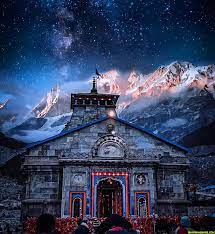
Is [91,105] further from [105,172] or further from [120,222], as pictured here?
[120,222]

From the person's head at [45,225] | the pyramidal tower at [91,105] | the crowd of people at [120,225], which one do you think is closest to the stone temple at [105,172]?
the crowd of people at [120,225]

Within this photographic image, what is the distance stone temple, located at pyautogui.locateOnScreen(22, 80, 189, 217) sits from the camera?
20125mm

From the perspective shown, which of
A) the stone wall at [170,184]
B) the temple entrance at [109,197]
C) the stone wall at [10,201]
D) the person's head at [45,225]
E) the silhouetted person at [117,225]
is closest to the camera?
the silhouetted person at [117,225]

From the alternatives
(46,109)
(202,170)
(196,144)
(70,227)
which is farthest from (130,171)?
(46,109)

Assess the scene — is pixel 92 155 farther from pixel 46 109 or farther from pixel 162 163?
pixel 46 109

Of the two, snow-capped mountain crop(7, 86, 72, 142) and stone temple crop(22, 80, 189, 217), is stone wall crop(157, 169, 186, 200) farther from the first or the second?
snow-capped mountain crop(7, 86, 72, 142)

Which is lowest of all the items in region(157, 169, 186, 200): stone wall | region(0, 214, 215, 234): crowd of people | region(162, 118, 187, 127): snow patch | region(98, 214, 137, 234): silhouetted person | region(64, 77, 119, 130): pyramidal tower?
region(0, 214, 215, 234): crowd of people

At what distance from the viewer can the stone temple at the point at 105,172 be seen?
20.1 m

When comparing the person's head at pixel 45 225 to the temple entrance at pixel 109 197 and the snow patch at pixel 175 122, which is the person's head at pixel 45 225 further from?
the snow patch at pixel 175 122

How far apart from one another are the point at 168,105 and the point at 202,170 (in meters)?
30.0

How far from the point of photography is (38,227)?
14.6ft

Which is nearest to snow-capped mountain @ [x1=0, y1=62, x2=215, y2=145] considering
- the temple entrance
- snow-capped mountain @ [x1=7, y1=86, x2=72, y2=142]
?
snow-capped mountain @ [x1=7, y1=86, x2=72, y2=142]

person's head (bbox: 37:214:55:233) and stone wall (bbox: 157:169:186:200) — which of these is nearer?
person's head (bbox: 37:214:55:233)

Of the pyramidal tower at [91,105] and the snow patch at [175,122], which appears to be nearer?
the pyramidal tower at [91,105]
